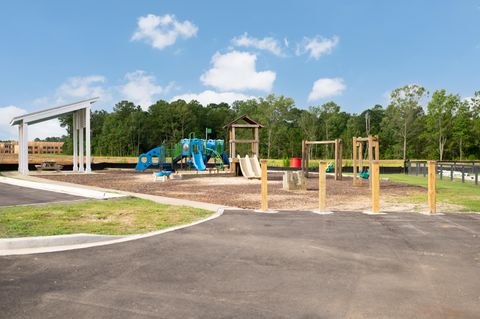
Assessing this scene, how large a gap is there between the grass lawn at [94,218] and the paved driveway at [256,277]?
1170mm

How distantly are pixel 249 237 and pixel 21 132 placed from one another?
29.2 metres

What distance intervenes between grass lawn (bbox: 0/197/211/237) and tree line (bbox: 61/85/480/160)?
3607 centimetres

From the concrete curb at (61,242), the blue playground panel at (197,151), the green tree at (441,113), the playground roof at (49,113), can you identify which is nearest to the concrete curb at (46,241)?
the concrete curb at (61,242)

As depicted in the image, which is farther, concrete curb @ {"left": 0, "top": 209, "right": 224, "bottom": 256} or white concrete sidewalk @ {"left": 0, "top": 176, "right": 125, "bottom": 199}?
white concrete sidewalk @ {"left": 0, "top": 176, "right": 125, "bottom": 199}

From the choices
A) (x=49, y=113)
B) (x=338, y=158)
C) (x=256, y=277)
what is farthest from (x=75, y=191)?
(x=49, y=113)

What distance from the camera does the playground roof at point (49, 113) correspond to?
28.5 metres

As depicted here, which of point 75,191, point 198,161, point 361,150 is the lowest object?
point 75,191

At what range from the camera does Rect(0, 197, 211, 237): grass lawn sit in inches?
297

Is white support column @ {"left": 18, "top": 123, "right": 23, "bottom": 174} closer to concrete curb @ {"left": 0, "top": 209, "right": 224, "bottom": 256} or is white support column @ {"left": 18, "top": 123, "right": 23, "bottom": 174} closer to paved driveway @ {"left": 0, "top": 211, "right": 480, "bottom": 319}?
concrete curb @ {"left": 0, "top": 209, "right": 224, "bottom": 256}

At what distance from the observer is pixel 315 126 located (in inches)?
2874

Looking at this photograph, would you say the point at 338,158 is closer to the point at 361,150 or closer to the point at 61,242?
the point at 361,150

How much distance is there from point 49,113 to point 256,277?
92.9ft

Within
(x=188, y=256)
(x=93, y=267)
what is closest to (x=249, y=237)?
(x=188, y=256)

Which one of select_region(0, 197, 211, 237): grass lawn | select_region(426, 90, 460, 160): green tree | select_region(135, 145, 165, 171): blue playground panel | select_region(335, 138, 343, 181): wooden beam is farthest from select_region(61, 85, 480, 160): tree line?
select_region(0, 197, 211, 237): grass lawn
